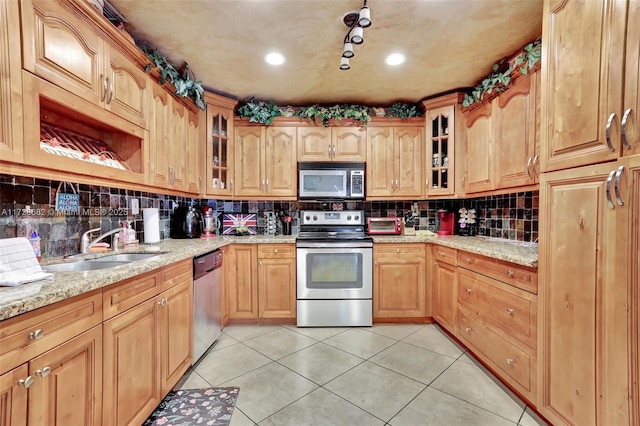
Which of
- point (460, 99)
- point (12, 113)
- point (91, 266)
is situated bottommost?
point (91, 266)

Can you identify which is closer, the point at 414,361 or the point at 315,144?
the point at 414,361

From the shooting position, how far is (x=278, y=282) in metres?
2.90

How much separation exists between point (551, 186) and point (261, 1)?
1.92 m

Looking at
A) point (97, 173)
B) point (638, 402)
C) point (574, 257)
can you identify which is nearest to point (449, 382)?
point (638, 402)

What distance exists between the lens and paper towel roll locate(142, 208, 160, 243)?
2330 millimetres

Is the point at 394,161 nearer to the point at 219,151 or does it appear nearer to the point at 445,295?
the point at 445,295

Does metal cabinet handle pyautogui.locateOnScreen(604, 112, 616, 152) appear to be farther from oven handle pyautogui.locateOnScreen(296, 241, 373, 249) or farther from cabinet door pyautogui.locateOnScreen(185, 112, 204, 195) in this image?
cabinet door pyautogui.locateOnScreen(185, 112, 204, 195)

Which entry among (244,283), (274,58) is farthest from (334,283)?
(274,58)

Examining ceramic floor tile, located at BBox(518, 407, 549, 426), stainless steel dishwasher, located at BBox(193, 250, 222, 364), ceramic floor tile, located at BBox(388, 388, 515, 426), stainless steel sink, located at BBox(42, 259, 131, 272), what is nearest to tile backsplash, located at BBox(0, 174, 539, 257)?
stainless steel sink, located at BBox(42, 259, 131, 272)

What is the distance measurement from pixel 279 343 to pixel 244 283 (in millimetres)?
722

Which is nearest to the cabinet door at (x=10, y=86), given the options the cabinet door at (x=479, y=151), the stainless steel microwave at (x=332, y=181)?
the stainless steel microwave at (x=332, y=181)

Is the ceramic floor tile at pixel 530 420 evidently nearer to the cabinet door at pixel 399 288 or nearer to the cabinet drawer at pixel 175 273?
the cabinet door at pixel 399 288

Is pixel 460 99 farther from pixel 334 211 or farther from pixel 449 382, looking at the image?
pixel 449 382

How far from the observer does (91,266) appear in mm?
1636
